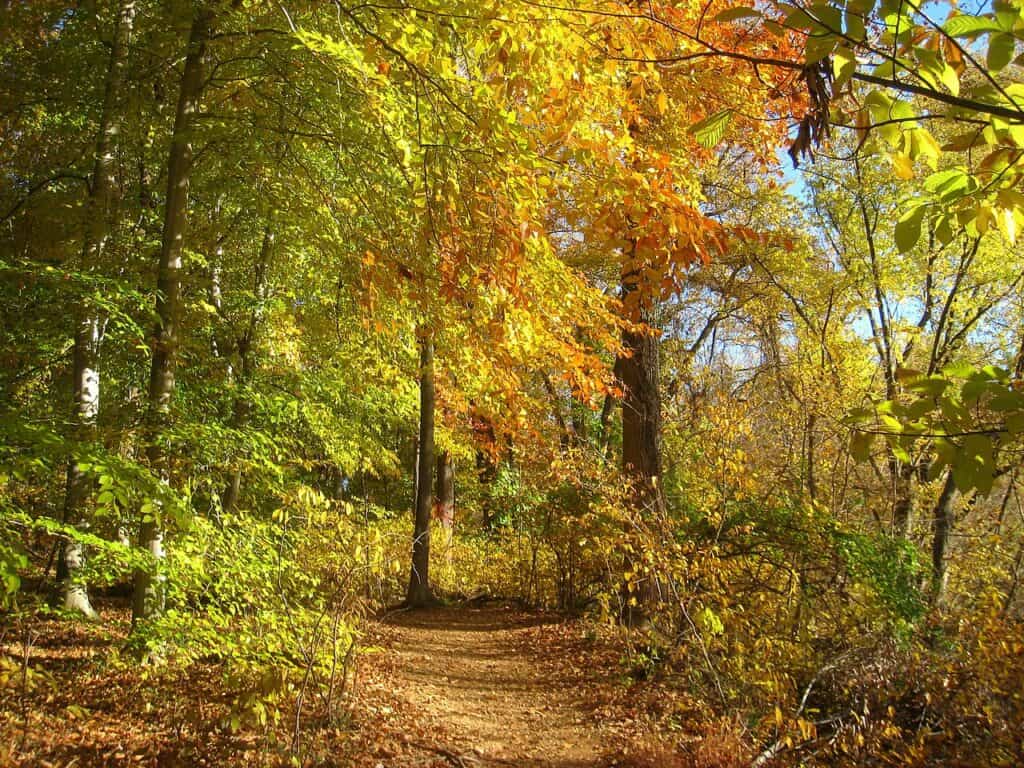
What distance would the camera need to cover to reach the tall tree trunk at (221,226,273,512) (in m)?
8.05

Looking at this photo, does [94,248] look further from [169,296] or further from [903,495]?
[903,495]

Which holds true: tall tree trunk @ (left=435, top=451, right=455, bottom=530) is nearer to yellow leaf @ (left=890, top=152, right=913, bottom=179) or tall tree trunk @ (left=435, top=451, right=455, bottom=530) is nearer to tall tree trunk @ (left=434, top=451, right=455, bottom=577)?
tall tree trunk @ (left=434, top=451, right=455, bottom=577)

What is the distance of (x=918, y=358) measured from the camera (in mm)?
14602

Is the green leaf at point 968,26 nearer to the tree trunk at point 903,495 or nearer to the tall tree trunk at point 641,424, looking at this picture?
the tall tree trunk at point 641,424

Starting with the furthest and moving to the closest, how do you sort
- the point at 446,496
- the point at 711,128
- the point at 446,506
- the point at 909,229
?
the point at 446,496 < the point at 446,506 < the point at 711,128 < the point at 909,229

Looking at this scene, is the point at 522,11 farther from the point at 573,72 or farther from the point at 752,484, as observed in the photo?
the point at 752,484

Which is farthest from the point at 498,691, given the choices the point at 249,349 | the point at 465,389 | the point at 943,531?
the point at 943,531

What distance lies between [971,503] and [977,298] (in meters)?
4.09

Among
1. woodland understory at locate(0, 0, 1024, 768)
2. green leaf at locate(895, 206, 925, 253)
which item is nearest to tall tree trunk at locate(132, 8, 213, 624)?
woodland understory at locate(0, 0, 1024, 768)

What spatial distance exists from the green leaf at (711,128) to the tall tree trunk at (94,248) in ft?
17.1

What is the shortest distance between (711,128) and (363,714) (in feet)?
17.4

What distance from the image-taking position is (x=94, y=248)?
639cm

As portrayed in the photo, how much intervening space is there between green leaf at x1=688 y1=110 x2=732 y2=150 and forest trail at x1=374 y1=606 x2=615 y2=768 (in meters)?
4.60

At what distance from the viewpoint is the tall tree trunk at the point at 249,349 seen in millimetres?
8047
